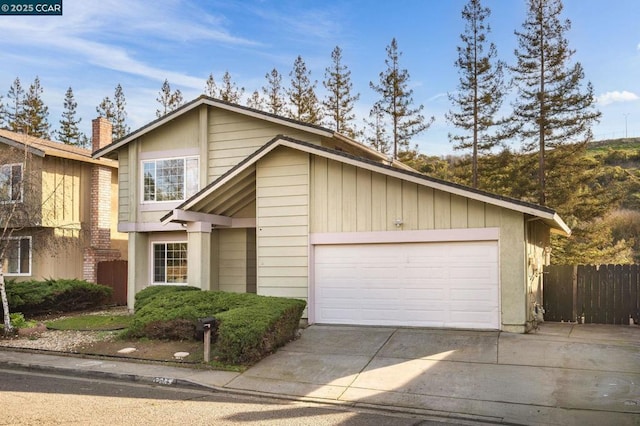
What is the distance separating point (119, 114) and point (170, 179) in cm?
2778

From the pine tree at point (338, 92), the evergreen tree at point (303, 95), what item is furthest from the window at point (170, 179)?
the pine tree at point (338, 92)

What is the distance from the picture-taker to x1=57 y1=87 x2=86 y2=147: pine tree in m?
43.9

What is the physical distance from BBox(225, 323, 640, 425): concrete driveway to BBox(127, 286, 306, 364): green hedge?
361mm

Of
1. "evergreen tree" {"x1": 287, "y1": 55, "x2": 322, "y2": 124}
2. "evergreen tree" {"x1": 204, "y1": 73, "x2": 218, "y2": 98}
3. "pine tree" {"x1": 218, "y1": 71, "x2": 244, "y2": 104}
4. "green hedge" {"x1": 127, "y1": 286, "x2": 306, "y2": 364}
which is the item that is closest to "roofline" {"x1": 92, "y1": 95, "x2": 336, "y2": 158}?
"green hedge" {"x1": 127, "y1": 286, "x2": 306, "y2": 364}

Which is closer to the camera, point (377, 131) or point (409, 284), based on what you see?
point (409, 284)

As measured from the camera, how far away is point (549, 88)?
26.2 m

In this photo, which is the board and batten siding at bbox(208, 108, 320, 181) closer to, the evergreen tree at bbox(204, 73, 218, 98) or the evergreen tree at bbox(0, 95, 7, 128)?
the evergreen tree at bbox(204, 73, 218, 98)

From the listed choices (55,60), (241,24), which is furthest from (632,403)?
(55,60)

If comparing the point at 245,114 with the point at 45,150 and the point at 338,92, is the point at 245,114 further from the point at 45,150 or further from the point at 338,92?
the point at 338,92

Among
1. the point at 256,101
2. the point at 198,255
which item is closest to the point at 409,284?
the point at 198,255

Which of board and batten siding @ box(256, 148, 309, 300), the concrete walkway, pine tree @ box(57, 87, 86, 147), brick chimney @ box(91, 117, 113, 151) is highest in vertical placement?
pine tree @ box(57, 87, 86, 147)

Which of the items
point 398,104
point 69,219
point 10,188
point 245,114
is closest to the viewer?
point 10,188

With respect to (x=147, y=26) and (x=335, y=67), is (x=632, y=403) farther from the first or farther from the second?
(x=335, y=67)

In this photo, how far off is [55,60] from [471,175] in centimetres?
2228
